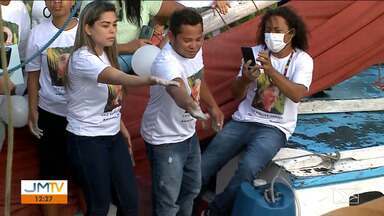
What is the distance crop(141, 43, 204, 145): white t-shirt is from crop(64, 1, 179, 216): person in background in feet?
0.57

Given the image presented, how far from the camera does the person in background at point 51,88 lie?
3123mm

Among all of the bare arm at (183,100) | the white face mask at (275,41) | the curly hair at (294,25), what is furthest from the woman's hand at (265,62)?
the bare arm at (183,100)

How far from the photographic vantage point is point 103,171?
9.49 ft

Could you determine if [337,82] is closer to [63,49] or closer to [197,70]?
[197,70]

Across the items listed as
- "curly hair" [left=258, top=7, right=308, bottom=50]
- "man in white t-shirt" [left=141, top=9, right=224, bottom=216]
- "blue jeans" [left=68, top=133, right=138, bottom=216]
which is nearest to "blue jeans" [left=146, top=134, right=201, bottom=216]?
"man in white t-shirt" [left=141, top=9, right=224, bottom=216]

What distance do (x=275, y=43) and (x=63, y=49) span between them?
3.58 ft

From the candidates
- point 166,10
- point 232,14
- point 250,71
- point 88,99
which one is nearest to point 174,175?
point 88,99

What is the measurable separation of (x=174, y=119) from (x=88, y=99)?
425 millimetres

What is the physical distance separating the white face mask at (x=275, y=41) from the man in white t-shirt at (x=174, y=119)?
1.59 feet

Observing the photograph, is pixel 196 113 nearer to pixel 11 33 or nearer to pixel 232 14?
pixel 11 33

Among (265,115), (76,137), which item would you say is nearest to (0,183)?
(76,137)

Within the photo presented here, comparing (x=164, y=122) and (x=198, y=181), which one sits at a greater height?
(x=164, y=122)

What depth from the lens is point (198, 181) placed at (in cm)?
324

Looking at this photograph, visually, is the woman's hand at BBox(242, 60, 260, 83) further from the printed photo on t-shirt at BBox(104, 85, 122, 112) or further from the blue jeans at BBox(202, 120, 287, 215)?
the printed photo on t-shirt at BBox(104, 85, 122, 112)
